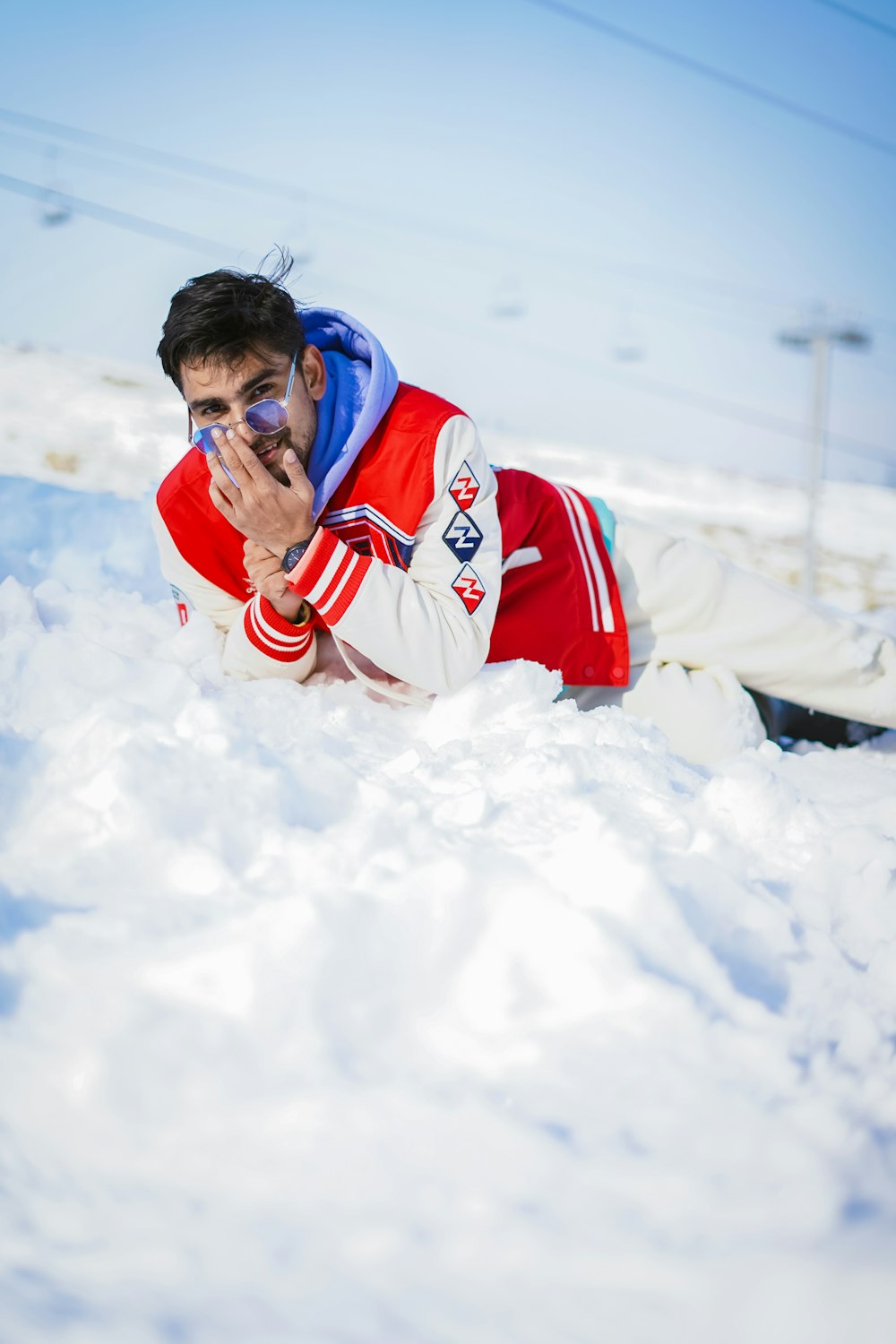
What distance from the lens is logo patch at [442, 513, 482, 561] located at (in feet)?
6.60

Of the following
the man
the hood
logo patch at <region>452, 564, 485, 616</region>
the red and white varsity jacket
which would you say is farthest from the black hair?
logo patch at <region>452, 564, 485, 616</region>

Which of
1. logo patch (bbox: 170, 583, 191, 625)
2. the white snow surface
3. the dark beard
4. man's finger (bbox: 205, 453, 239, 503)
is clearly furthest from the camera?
logo patch (bbox: 170, 583, 191, 625)

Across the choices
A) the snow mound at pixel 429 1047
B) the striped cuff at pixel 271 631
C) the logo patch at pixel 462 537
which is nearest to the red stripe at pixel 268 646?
the striped cuff at pixel 271 631

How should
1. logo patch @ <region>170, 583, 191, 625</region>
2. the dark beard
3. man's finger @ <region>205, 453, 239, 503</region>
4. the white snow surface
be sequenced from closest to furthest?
1. the white snow surface
2. man's finger @ <region>205, 453, 239, 503</region>
3. the dark beard
4. logo patch @ <region>170, 583, 191, 625</region>

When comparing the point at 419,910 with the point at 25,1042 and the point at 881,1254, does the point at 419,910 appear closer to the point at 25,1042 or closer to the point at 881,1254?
the point at 25,1042

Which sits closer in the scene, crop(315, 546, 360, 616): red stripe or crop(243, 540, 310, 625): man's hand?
crop(315, 546, 360, 616): red stripe

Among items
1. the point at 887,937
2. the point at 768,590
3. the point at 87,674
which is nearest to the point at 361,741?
the point at 87,674

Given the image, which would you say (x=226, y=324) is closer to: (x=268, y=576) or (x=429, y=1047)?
(x=268, y=576)

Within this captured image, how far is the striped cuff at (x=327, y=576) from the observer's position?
6.08 feet

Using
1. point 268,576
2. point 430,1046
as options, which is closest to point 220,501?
point 268,576

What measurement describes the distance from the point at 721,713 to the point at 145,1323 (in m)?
1.99

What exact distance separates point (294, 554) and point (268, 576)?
120 mm

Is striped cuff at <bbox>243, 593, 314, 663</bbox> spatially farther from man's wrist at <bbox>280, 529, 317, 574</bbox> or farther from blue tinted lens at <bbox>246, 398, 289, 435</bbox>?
blue tinted lens at <bbox>246, 398, 289, 435</bbox>

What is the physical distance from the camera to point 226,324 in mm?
1889
